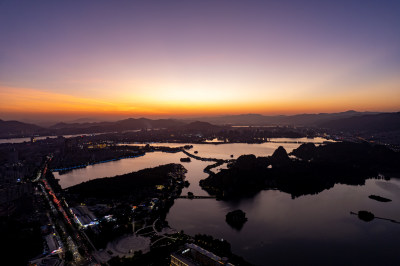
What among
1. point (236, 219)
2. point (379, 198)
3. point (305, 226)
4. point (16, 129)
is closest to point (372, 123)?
point (379, 198)

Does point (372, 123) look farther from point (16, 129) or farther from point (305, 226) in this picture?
point (16, 129)

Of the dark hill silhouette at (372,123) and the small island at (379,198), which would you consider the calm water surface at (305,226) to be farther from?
the dark hill silhouette at (372,123)

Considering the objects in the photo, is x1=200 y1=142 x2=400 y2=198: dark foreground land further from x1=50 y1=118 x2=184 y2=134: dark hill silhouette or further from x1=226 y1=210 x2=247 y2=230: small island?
x1=50 y1=118 x2=184 y2=134: dark hill silhouette

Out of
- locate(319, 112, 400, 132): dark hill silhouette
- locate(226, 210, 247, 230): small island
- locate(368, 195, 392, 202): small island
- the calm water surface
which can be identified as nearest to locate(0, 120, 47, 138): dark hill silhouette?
the calm water surface

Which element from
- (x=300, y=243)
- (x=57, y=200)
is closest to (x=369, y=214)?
(x=300, y=243)

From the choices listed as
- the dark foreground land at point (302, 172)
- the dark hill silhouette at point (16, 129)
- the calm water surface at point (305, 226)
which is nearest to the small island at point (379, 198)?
the calm water surface at point (305, 226)

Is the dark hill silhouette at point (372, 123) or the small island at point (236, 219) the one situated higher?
the dark hill silhouette at point (372, 123)
